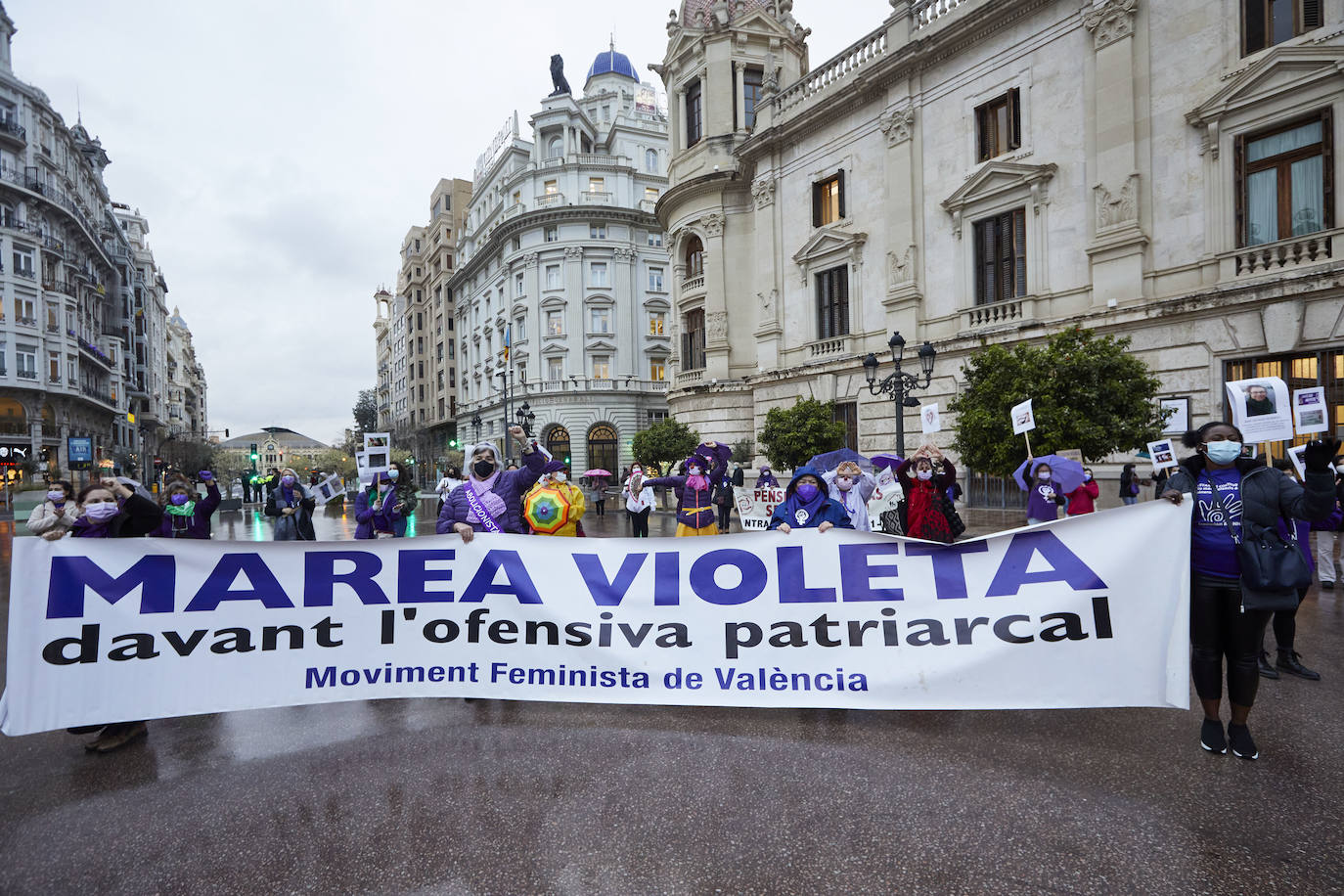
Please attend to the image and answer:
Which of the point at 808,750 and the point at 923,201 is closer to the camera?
the point at 808,750

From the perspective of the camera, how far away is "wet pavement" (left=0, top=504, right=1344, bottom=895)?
292cm

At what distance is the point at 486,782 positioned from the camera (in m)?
3.79

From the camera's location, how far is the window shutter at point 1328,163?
46.4ft

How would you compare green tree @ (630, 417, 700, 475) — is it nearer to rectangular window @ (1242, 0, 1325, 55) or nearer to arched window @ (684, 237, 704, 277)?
arched window @ (684, 237, 704, 277)

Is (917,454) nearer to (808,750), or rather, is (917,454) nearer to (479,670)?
(808,750)

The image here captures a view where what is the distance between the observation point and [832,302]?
2494cm

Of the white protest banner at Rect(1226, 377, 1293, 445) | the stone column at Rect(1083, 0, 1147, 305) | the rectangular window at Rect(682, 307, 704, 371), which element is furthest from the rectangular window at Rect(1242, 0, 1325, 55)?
the rectangular window at Rect(682, 307, 704, 371)

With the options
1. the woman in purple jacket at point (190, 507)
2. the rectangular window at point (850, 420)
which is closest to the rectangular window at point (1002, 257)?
the rectangular window at point (850, 420)

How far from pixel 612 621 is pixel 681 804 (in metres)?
1.30

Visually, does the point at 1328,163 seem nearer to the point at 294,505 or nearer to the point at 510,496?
the point at 510,496

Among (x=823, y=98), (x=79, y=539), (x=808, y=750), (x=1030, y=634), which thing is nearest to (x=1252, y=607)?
(x=1030, y=634)

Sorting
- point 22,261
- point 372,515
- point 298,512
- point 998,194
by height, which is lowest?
point 298,512

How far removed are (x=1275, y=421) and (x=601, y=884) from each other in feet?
20.6

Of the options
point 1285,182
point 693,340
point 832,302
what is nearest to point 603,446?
point 693,340
